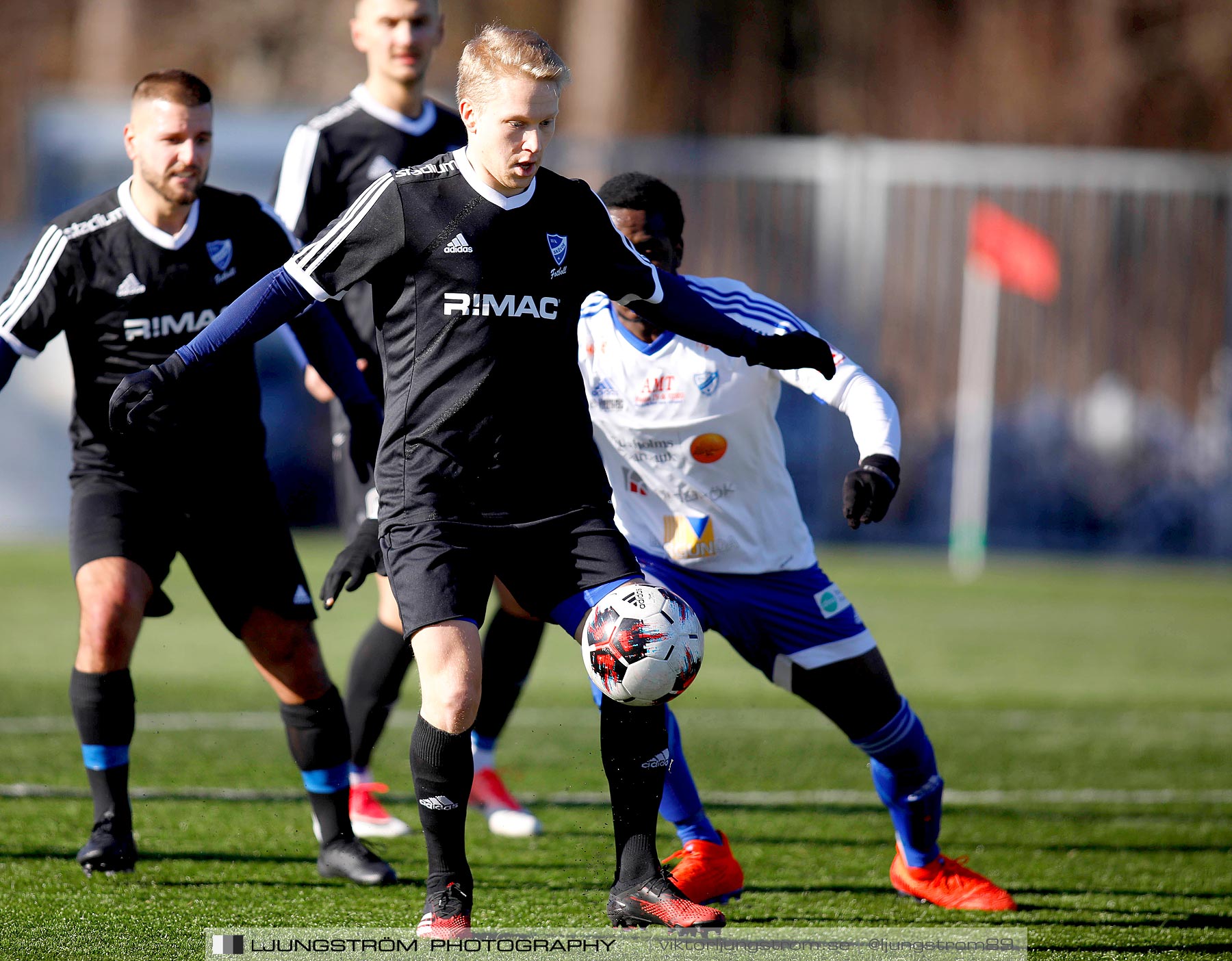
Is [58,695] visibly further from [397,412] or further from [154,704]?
[397,412]

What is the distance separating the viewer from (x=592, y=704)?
8.27m

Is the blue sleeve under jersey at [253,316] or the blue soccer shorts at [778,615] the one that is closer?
the blue sleeve under jersey at [253,316]

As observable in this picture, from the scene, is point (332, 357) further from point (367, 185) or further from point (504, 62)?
point (504, 62)

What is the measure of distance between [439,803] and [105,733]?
132 cm

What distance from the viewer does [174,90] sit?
4.44 m

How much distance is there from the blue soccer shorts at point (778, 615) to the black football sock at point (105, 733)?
159cm

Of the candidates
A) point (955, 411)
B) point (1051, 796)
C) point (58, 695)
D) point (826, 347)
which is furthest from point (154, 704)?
point (955, 411)

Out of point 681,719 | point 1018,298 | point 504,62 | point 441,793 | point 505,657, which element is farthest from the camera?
point 1018,298

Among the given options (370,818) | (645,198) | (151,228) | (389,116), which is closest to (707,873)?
(370,818)

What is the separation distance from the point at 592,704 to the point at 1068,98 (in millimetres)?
19295

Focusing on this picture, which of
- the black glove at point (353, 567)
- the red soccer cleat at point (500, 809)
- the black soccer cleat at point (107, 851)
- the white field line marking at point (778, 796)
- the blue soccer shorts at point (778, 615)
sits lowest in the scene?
the white field line marking at point (778, 796)

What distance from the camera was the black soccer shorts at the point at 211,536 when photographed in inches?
179

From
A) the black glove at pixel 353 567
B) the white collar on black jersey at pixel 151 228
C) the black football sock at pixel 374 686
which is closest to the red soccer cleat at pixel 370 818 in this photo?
the black football sock at pixel 374 686

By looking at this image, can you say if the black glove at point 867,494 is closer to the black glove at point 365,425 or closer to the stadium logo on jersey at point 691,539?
the stadium logo on jersey at point 691,539
